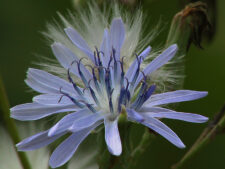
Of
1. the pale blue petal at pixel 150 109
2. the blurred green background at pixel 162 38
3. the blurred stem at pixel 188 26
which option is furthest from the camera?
the blurred green background at pixel 162 38

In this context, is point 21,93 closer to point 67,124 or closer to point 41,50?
point 41,50

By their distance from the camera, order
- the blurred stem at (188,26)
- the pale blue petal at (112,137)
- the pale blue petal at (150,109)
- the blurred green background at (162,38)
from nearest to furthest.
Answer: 1. the pale blue petal at (112,137)
2. the pale blue petal at (150,109)
3. the blurred stem at (188,26)
4. the blurred green background at (162,38)

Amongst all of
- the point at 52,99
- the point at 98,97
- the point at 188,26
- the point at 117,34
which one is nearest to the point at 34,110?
the point at 52,99

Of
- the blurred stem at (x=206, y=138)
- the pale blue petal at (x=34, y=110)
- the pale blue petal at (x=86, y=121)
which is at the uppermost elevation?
the pale blue petal at (x=34, y=110)

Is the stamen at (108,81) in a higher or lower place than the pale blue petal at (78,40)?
lower

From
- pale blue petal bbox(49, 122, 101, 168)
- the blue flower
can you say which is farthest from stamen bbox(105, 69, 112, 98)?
pale blue petal bbox(49, 122, 101, 168)

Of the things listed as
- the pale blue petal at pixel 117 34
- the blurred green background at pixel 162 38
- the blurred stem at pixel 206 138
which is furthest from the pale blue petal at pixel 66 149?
the blurred green background at pixel 162 38

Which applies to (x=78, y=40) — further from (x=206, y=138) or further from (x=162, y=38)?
(x=162, y=38)

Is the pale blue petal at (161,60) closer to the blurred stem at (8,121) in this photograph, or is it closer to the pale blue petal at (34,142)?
the pale blue petal at (34,142)
